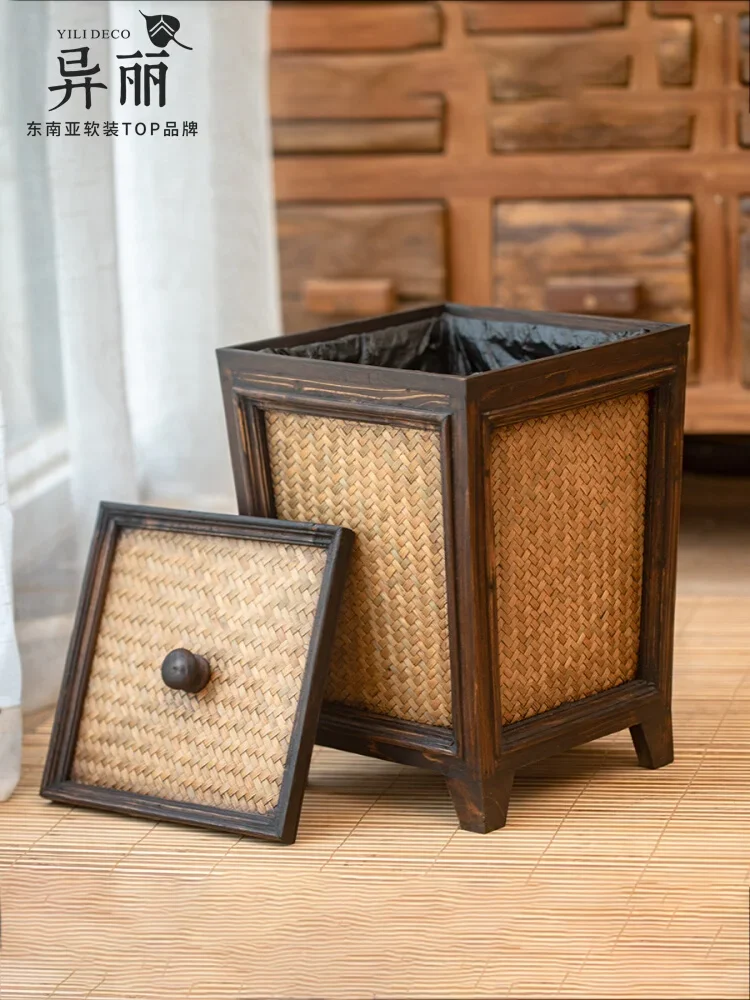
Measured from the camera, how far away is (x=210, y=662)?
54.4 inches

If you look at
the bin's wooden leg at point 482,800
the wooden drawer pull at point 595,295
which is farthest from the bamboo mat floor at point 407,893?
the wooden drawer pull at point 595,295

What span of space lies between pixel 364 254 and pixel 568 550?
2.66ft

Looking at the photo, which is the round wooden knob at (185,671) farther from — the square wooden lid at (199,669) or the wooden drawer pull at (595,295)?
the wooden drawer pull at (595,295)

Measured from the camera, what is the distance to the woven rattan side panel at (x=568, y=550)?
4.31ft

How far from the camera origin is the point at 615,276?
78.6 inches

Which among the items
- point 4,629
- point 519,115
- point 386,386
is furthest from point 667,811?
point 519,115

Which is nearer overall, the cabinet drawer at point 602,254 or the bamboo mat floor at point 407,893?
the bamboo mat floor at point 407,893

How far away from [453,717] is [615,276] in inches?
34.3

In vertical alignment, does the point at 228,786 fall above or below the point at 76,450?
below

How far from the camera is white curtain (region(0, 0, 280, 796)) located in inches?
65.4

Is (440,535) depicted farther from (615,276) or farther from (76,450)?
(615,276)

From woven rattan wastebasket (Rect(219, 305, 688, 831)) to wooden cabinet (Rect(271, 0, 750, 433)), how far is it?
21.7 inches

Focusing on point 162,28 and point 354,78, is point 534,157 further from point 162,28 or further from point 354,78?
point 162,28

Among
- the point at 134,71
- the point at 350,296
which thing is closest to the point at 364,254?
the point at 350,296
